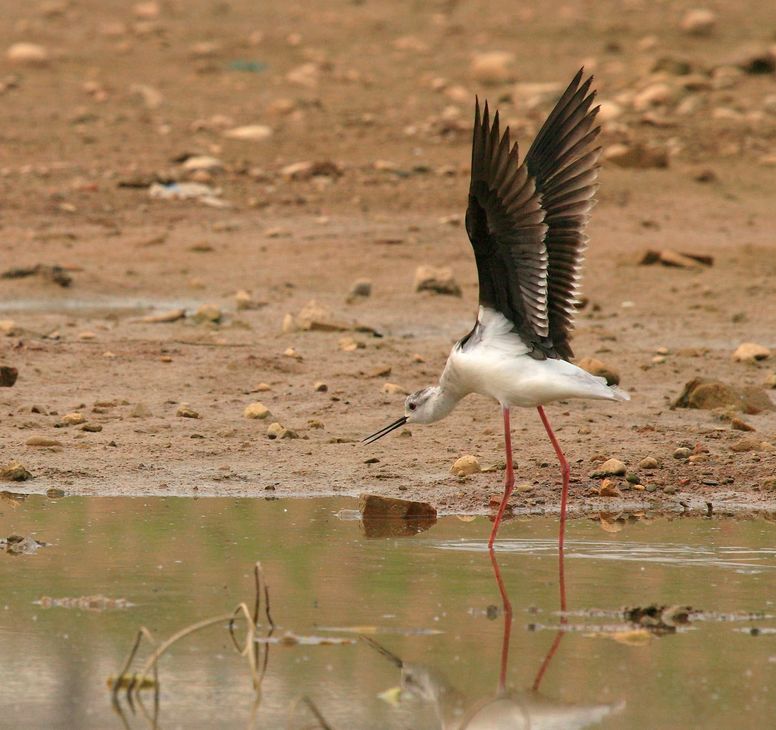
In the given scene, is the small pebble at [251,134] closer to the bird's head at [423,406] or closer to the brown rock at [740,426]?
the brown rock at [740,426]

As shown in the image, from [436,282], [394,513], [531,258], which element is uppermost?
[531,258]

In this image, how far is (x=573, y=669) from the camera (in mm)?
4969

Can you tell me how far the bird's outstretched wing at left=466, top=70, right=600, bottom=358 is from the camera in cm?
630

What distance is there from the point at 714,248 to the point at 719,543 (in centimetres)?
684

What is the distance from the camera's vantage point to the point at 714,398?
905 centimetres

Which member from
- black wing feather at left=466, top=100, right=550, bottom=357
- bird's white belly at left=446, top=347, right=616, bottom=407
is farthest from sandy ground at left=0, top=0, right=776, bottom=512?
black wing feather at left=466, top=100, right=550, bottom=357

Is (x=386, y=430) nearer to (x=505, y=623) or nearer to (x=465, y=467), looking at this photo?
(x=465, y=467)

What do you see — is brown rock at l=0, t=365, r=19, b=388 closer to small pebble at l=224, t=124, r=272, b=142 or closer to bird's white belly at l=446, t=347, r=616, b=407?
bird's white belly at l=446, t=347, r=616, b=407

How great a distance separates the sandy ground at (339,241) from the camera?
27.2ft

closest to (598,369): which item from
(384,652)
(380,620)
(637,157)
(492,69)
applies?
(380,620)

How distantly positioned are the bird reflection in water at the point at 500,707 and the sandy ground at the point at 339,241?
2.59 meters

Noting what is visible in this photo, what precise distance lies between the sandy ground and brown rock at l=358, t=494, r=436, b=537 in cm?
30

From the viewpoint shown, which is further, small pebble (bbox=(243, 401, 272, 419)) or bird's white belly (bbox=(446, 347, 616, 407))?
small pebble (bbox=(243, 401, 272, 419))

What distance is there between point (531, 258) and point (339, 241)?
7216 mm
